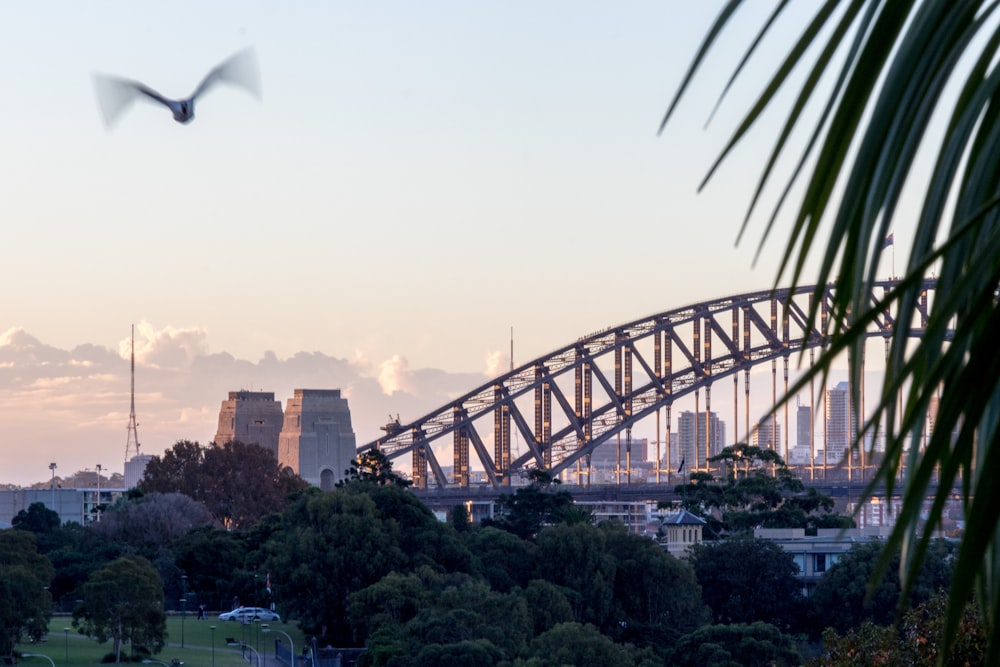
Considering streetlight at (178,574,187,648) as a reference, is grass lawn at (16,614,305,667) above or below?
below

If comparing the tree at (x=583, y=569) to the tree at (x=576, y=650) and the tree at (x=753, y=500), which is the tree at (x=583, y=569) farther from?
the tree at (x=753, y=500)

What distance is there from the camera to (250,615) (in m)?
120

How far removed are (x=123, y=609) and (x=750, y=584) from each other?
4081 centimetres

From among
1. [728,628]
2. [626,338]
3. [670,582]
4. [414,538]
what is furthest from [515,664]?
[626,338]

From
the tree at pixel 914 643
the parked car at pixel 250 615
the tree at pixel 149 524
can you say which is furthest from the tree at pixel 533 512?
the tree at pixel 914 643

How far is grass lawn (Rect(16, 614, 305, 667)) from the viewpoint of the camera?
9919 centimetres

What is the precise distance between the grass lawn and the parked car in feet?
3.01

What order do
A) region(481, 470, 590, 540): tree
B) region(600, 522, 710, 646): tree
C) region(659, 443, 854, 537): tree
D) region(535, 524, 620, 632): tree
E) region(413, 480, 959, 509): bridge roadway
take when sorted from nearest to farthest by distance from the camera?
1. region(535, 524, 620, 632): tree
2. region(600, 522, 710, 646): tree
3. region(481, 470, 590, 540): tree
4. region(659, 443, 854, 537): tree
5. region(413, 480, 959, 509): bridge roadway

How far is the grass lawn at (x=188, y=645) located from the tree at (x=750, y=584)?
27195mm

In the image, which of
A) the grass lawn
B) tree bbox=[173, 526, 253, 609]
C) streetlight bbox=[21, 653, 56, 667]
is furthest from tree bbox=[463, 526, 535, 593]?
streetlight bbox=[21, 653, 56, 667]

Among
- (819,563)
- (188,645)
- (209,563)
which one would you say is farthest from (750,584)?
(209,563)

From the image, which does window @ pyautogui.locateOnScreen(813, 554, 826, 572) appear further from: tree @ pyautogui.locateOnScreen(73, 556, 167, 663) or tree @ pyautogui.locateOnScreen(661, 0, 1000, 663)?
tree @ pyautogui.locateOnScreen(661, 0, 1000, 663)

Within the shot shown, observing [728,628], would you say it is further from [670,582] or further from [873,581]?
[873,581]

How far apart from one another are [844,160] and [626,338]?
176 meters
